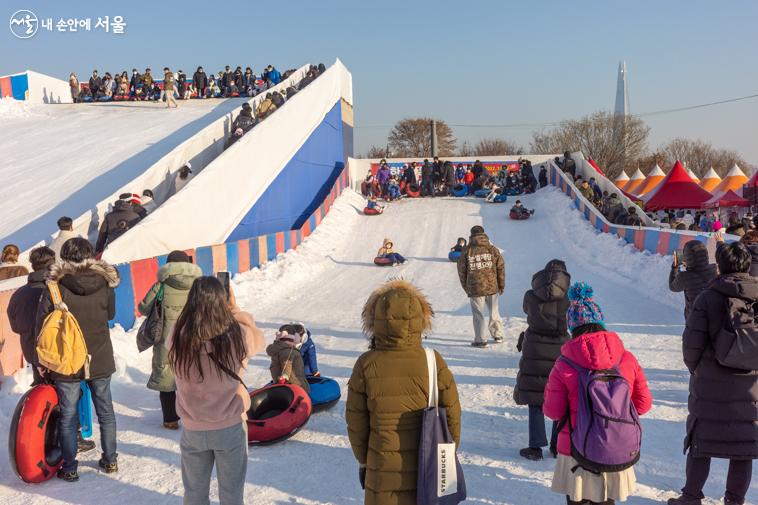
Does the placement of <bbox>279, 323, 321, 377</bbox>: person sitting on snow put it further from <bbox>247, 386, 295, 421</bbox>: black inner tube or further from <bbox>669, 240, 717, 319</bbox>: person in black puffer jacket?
<bbox>669, 240, 717, 319</bbox>: person in black puffer jacket

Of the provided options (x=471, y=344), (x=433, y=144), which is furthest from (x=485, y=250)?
(x=433, y=144)

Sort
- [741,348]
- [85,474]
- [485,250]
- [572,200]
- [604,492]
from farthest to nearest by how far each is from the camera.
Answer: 1. [572,200]
2. [485,250]
3. [85,474]
4. [741,348]
5. [604,492]

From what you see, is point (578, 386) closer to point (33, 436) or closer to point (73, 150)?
point (33, 436)

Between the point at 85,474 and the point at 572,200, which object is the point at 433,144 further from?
the point at 85,474

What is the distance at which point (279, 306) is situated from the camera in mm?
10711

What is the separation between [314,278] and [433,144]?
29970mm

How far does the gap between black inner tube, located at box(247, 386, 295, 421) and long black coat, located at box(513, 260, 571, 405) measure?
6.53ft

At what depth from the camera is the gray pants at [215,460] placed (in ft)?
10.0

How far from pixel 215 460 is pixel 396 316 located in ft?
4.77

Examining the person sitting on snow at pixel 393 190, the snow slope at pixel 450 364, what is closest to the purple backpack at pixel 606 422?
the snow slope at pixel 450 364

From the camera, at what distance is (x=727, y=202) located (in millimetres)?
25547

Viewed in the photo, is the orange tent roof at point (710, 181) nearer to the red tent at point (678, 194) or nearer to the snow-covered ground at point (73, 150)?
the red tent at point (678, 194)

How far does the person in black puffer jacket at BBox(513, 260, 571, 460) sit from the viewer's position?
14.5 ft

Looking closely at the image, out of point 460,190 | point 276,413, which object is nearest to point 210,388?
point 276,413
